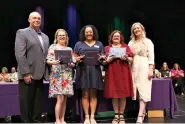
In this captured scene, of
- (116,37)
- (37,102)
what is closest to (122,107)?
(116,37)

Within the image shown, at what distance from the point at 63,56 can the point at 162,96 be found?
6.79 ft

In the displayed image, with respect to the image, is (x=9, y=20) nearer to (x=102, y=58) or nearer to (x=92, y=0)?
(x=92, y=0)

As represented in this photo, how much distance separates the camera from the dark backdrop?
450 inches

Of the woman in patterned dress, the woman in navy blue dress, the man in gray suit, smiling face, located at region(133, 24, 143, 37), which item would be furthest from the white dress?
the man in gray suit

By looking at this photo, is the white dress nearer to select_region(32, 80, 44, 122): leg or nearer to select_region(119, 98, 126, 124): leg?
select_region(119, 98, 126, 124): leg

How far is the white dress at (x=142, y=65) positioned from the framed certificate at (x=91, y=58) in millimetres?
599

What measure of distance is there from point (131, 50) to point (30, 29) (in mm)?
1487

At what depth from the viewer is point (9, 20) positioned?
11109 millimetres

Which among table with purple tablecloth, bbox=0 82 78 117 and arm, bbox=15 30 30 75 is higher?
arm, bbox=15 30 30 75

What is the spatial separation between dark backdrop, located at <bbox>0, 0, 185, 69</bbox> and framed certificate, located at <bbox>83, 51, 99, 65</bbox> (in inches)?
289

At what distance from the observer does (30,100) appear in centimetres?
389

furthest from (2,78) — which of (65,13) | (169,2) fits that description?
(169,2)

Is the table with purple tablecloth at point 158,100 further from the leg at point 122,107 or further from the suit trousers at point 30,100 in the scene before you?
the suit trousers at point 30,100

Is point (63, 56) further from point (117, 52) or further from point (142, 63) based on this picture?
point (142, 63)
